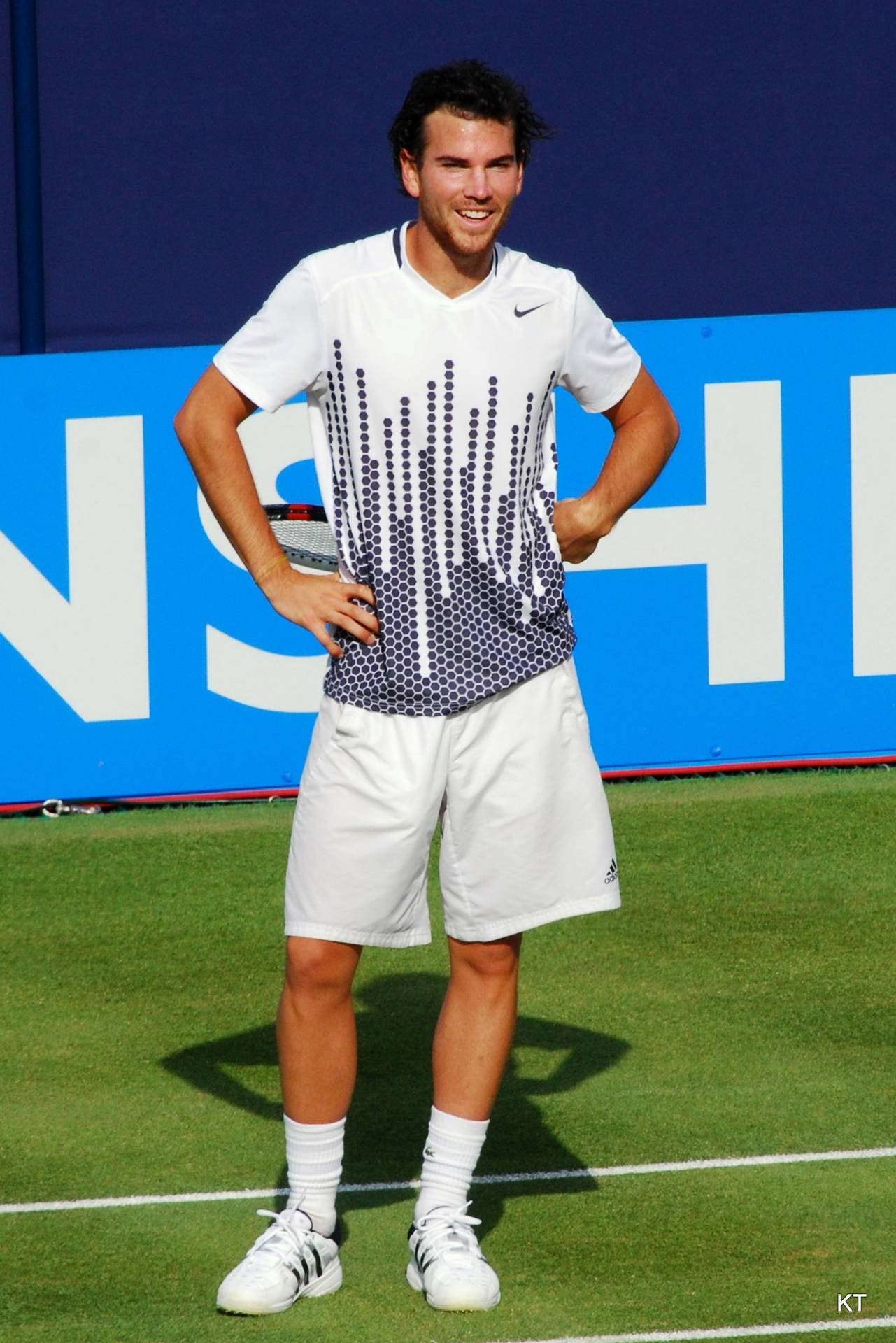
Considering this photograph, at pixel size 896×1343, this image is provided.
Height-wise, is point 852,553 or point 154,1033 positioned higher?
point 852,553

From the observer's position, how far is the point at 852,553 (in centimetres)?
727

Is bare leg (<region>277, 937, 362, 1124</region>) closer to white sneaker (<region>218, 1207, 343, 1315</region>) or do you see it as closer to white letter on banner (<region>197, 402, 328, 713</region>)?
white sneaker (<region>218, 1207, 343, 1315</region>)

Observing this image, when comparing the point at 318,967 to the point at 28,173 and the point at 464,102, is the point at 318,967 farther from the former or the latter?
the point at 28,173

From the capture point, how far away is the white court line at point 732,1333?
3393 millimetres

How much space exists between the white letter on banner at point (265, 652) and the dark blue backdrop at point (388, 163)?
2.34 m

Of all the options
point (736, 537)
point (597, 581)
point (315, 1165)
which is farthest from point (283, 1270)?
point (736, 537)

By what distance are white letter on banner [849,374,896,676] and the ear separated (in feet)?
13.2

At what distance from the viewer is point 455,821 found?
3600 mm

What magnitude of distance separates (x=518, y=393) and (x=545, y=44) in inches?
254

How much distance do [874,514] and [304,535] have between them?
12.5ft

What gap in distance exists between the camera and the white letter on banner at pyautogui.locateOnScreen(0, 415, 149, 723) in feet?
22.7

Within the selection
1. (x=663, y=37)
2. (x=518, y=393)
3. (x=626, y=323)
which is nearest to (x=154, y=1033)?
(x=518, y=393)

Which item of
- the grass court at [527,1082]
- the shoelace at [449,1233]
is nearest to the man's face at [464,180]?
the grass court at [527,1082]

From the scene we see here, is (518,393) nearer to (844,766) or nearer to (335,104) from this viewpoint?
(844,766)
